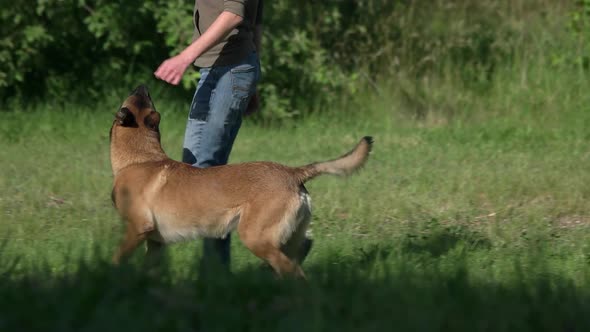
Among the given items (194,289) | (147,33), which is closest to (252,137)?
(147,33)

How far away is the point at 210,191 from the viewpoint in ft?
15.7

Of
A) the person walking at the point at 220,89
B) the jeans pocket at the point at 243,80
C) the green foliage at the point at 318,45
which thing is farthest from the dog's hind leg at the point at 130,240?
the green foliage at the point at 318,45

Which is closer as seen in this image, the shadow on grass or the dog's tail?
the shadow on grass

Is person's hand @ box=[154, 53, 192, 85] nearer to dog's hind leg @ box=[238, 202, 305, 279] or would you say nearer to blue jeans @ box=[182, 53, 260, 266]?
blue jeans @ box=[182, 53, 260, 266]

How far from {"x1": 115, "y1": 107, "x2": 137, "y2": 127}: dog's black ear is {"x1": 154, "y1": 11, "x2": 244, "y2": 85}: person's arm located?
1.34 feet

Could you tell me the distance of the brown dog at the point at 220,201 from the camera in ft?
15.3

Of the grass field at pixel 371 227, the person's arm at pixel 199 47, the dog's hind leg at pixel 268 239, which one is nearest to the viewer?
the grass field at pixel 371 227

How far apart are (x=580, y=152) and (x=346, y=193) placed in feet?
9.51

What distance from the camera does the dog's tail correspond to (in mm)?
4906

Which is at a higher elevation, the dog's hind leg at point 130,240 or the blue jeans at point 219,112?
the blue jeans at point 219,112

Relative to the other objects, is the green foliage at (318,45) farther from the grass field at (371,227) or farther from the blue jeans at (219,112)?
the blue jeans at (219,112)

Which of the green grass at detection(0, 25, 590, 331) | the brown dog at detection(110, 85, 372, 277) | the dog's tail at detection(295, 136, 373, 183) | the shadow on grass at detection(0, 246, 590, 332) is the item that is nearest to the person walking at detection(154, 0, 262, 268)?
the brown dog at detection(110, 85, 372, 277)

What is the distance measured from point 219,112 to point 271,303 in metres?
1.52

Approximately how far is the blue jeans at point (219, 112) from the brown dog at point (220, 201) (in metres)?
0.23
